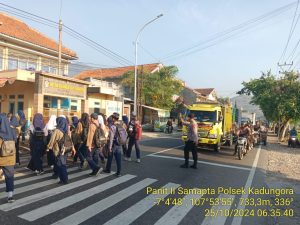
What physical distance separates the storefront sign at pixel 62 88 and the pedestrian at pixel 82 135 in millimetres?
7985

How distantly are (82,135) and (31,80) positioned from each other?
9962mm

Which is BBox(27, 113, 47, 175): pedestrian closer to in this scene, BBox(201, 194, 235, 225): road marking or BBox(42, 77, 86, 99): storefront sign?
BBox(201, 194, 235, 225): road marking

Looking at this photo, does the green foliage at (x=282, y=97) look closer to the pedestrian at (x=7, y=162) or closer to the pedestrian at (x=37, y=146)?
the pedestrian at (x=37, y=146)

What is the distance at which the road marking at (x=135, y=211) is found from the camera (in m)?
4.97

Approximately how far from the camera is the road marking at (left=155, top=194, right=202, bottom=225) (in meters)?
5.09

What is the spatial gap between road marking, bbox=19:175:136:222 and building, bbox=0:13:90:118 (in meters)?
10.1

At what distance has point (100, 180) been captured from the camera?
7750 millimetres

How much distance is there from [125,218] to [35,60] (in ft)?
69.0

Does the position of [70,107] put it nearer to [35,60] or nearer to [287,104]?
[35,60]

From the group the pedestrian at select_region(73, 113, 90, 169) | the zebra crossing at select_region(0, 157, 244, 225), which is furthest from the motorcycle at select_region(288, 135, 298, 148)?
the pedestrian at select_region(73, 113, 90, 169)

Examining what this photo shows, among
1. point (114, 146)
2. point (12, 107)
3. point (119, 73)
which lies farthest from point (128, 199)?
point (119, 73)

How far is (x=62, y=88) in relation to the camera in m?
17.5

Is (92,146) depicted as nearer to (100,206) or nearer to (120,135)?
(120,135)

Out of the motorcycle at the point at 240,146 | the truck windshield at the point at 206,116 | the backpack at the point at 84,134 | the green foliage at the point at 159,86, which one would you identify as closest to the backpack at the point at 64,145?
the backpack at the point at 84,134
